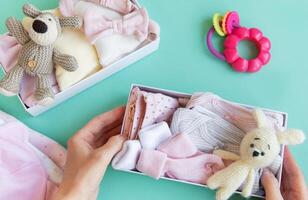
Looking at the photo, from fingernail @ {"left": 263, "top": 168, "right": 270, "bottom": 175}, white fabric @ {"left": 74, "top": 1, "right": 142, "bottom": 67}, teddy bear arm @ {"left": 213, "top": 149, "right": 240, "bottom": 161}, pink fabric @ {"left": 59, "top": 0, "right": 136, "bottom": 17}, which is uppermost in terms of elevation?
pink fabric @ {"left": 59, "top": 0, "right": 136, "bottom": 17}

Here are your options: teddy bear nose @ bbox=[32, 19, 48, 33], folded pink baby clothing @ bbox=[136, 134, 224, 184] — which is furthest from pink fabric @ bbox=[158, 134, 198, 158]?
teddy bear nose @ bbox=[32, 19, 48, 33]

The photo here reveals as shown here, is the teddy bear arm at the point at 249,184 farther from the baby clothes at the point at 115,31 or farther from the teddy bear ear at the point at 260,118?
the baby clothes at the point at 115,31

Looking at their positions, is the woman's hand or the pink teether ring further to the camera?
the pink teether ring

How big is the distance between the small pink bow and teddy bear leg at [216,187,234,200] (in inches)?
14.0

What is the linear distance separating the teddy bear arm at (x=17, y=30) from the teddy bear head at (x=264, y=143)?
48cm

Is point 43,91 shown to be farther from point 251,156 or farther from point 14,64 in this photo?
point 251,156

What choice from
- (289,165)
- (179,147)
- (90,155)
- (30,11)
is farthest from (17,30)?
(289,165)

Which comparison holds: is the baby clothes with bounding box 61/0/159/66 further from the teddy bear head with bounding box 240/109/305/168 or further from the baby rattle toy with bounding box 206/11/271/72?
the teddy bear head with bounding box 240/109/305/168

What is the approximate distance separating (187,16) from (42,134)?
0.44 meters

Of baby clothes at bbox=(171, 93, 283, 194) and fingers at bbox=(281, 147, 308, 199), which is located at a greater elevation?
baby clothes at bbox=(171, 93, 283, 194)

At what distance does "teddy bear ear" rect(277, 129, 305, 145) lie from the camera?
71 centimetres

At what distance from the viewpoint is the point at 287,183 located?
0.78m

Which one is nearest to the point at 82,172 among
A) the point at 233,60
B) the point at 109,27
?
the point at 109,27

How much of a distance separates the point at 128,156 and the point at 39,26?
0.99ft
